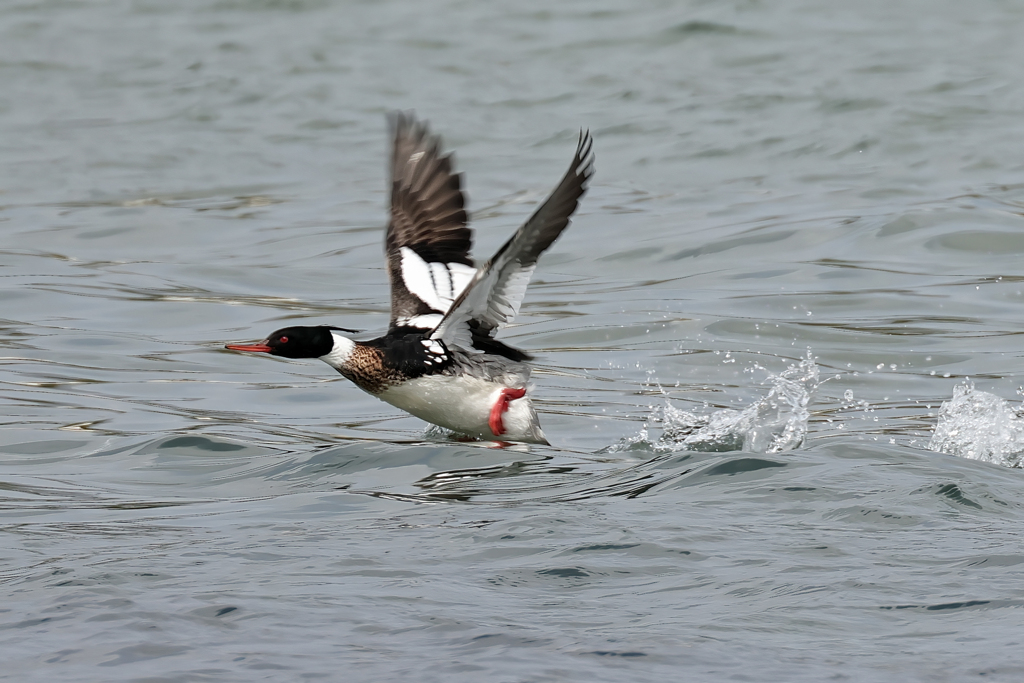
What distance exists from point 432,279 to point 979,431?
9.60 feet

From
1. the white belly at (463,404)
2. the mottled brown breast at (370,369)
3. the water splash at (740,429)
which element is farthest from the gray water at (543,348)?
the mottled brown breast at (370,369)

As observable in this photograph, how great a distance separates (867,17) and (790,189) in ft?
22.1

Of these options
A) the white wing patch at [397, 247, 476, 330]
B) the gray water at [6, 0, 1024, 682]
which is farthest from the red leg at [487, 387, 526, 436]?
the white wing patch at [397, 247, 476, 330]

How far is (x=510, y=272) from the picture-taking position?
19.1 ft

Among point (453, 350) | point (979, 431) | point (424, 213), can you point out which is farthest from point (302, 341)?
point (979, 431)

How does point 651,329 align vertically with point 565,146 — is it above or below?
below

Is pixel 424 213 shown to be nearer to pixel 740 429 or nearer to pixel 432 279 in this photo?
pixel 432 279

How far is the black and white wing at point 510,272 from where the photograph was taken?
5227mm

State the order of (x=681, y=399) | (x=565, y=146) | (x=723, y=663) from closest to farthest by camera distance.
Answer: (x=723, y=663), (x=681, y=399), (x=565, y=146)

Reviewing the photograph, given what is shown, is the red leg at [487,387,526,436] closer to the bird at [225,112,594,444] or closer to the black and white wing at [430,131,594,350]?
the bird at [225,112,594,444]

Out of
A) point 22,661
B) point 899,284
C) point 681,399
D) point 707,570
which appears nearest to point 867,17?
point 899,284

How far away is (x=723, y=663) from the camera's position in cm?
348

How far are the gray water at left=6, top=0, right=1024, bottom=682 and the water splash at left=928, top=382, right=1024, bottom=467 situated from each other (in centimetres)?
3

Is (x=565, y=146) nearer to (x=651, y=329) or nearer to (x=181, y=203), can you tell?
(x=181, y=203)
